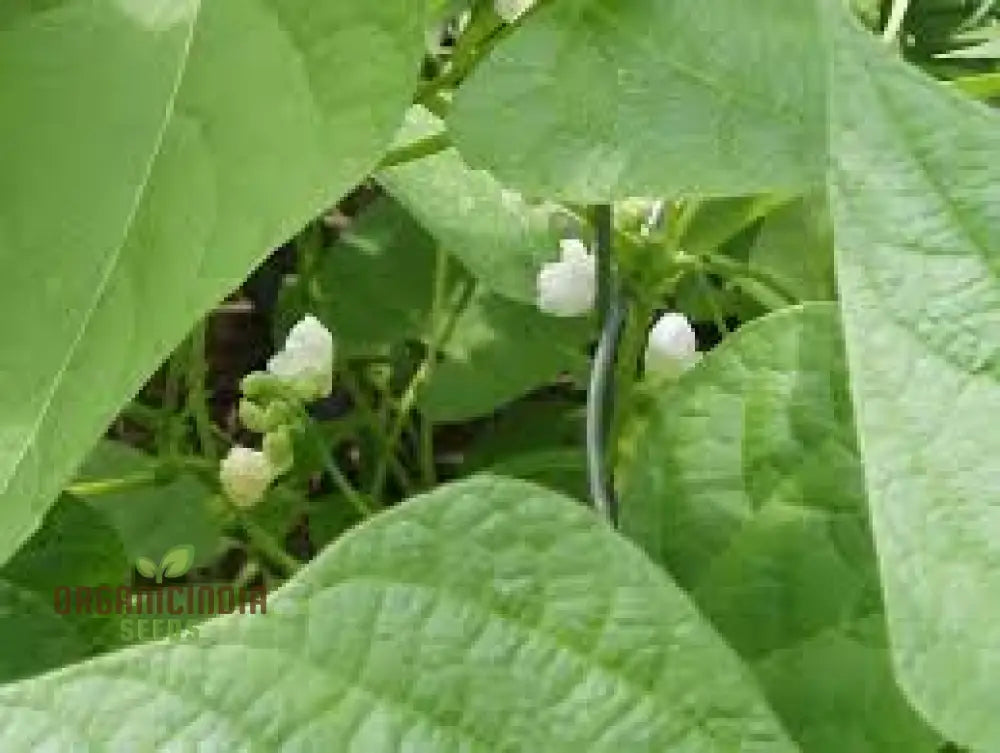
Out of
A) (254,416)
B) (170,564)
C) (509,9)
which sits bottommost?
(170,564)

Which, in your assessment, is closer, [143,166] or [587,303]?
[143,166]

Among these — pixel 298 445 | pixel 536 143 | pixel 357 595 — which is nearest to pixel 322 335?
pixel 298 445

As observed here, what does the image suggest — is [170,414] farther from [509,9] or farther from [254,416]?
[509,9]

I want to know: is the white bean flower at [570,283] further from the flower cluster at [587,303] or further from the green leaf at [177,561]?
the green leaf at [177,561]

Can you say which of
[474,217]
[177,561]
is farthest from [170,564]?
[474,217]

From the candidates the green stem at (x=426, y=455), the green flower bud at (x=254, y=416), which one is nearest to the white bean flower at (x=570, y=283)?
the green flower bud at (x=254, y=416)

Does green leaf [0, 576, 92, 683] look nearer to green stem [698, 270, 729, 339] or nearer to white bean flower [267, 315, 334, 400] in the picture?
white bean flower [267, 315, 334, 400]

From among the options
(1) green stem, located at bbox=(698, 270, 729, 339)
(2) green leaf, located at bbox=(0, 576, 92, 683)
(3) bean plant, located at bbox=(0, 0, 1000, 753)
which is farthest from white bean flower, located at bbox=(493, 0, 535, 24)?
(2) green leaf, located at bbox=(0, 576, 92, 683)
